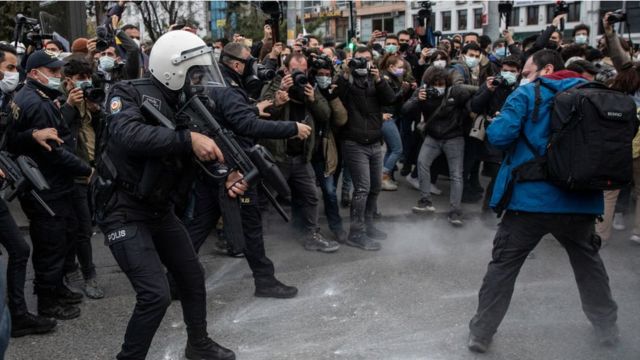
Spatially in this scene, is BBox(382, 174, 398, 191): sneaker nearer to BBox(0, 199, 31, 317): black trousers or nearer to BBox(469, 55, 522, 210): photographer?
BBox(469, 55, 522, 210): photographer

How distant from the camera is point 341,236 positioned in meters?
6.48

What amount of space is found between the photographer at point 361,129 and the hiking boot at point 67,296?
8.81 ft

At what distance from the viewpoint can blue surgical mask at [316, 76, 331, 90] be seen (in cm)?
601

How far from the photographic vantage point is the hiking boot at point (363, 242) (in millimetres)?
6141

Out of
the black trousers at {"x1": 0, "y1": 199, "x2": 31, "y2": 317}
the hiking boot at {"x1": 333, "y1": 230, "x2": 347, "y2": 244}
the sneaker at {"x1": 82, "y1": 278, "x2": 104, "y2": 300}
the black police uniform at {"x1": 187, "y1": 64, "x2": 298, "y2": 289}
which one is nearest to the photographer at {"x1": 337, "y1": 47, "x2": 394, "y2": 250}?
the hiking boot at {"x1": 333, "y1": 230, "x2": 347, "y2": 244}

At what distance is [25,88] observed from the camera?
4.36m

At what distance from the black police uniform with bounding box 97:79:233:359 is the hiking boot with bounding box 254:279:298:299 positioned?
1.62 meters

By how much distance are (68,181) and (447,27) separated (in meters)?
52.9

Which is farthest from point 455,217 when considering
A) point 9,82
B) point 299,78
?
point 9,82

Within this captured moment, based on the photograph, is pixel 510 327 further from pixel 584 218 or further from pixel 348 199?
pixel 348 199

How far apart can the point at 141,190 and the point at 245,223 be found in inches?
71.0

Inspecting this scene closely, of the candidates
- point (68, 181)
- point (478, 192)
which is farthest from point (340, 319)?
point (478, 192)

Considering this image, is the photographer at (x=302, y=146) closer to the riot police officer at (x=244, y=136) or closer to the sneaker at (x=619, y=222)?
the riot police officer at (x=244, y=136)

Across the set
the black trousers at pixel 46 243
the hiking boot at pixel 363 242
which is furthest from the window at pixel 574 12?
Answer: the black trousers at pixel 46 243
